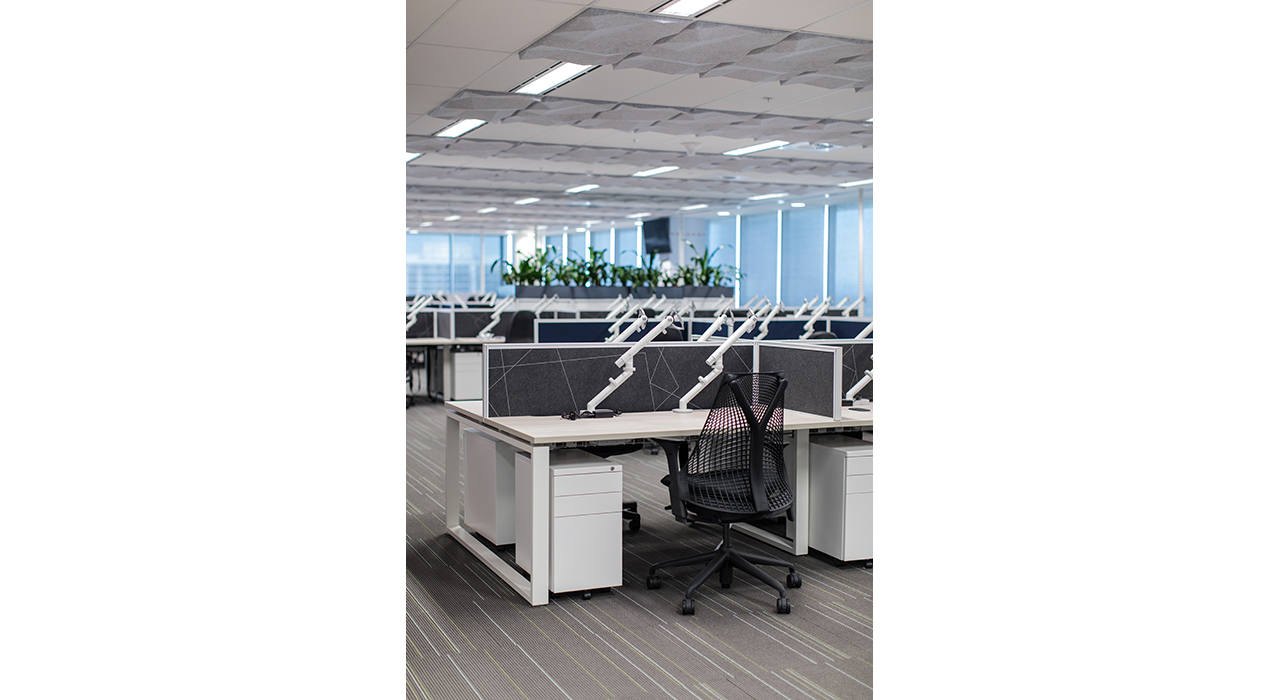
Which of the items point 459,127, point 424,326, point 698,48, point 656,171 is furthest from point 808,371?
point 656,171

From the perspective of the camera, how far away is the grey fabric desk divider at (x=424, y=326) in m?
8.94

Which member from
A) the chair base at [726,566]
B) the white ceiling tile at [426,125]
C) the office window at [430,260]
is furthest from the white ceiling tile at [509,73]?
the office window at [430,260]

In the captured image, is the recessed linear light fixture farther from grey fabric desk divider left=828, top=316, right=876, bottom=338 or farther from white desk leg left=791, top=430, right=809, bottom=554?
white desk leg left=791, top=430, right=809, bottom=554

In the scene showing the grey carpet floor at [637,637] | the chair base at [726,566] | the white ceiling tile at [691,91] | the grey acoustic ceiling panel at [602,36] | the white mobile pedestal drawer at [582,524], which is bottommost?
the grey carpet floor at [637,637]

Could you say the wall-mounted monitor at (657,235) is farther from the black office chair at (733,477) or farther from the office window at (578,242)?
the black office chair at (733,477)

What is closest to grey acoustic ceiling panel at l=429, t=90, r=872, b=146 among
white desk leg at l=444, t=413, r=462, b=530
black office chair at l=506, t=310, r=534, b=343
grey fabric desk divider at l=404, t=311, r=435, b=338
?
black office chair at l=506, t=310, r=534, b=343

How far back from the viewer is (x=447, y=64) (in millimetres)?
5207

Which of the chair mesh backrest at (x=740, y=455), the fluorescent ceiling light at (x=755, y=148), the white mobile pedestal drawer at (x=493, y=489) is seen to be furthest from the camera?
the fluorescent ceiling light at (x=755, y=148)

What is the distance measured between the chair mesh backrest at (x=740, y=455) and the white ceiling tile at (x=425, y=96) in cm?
332

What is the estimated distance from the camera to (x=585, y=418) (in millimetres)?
3652

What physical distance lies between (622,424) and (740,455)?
0.46 m

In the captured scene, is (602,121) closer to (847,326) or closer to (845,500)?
(847,326)

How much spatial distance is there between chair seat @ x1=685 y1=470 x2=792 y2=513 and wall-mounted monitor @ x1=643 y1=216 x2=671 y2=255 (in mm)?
12923
